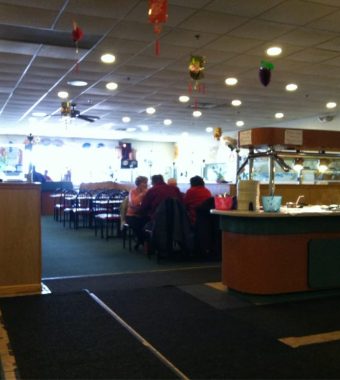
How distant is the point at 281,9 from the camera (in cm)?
521

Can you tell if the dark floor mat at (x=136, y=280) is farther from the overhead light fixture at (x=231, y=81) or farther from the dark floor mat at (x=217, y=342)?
the overhead light fixture at (x=231, y=81)

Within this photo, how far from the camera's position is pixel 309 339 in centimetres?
327

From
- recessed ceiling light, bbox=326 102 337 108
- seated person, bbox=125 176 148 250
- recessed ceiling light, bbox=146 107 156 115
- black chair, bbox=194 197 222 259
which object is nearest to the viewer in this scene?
black chair, bbox=194 197 222 259

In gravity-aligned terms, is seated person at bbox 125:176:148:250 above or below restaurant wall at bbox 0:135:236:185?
below

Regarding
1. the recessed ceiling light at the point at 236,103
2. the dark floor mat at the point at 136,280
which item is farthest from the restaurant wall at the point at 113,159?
the dark floor mat at the point at 136,280

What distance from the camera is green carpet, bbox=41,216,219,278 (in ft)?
18.5

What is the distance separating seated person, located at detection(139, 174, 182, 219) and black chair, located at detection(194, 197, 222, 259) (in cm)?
47

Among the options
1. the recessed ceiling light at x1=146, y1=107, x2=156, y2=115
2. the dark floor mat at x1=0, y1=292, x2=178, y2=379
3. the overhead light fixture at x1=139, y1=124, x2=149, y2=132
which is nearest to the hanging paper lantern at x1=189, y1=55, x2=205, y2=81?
the dark floor mat at x1=0, y1=292, x2=178, y2=379

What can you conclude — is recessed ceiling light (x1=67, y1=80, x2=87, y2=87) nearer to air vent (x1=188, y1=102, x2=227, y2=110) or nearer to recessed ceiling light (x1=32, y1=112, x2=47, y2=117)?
air vent (x1=188, y1=102, x2=227, y2=110)

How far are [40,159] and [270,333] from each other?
16298mm

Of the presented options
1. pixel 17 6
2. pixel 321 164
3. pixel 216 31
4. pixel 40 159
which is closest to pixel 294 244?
pixel 321 164

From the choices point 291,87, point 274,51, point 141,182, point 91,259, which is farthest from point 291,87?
point 91,259

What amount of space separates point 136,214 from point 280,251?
9.88 feet

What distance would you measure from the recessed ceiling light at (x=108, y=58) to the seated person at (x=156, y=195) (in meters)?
2.05
